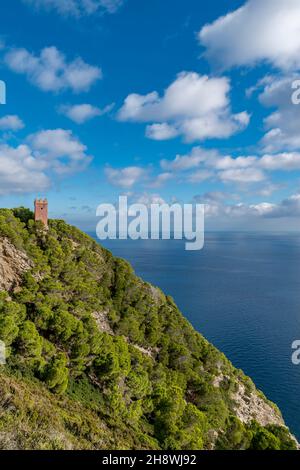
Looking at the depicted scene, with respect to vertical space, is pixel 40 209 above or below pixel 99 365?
above

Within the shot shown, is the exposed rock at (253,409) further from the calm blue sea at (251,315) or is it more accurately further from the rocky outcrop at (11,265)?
the rocky outcrop at (11,265)

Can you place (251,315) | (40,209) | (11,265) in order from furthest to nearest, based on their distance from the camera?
(251,315) → (40,209) → (11,265)

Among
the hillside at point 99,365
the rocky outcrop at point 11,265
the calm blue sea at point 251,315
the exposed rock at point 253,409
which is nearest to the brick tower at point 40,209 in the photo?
the hillside at point 99,365

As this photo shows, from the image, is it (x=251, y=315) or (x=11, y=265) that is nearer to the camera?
(x=11, y=265)

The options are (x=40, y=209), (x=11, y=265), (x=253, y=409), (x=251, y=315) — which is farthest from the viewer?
(x=251, y=315)

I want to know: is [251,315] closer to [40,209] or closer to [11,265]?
[40,209]

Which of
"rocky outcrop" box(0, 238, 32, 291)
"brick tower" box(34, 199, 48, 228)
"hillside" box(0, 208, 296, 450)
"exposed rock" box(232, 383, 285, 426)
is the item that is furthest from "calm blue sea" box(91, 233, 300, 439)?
"brick tower" box(34, 199, 48, 228)

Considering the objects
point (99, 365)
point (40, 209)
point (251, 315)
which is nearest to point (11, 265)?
point (40, 209)
